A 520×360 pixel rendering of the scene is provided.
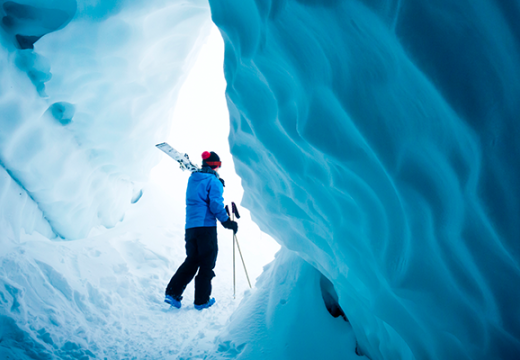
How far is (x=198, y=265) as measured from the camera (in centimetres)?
313

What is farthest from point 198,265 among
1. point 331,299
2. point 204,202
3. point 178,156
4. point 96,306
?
point 178,156

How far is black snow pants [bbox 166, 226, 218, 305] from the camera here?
2998mm

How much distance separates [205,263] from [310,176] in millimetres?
2041

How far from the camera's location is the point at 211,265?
3092mm

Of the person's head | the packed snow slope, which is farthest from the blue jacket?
the packed snow slope

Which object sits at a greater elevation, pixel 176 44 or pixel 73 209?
pixel 176 44

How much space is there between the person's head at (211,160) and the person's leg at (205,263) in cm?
82

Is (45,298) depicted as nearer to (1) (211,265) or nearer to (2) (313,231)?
(1) (211,265)

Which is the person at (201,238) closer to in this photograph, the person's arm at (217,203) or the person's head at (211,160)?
the person's arm at (217,203)

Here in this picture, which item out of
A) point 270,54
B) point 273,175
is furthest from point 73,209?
point 270,54

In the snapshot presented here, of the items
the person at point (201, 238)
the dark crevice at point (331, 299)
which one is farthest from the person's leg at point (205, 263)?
Result: the dark crevice at point (331, 299)

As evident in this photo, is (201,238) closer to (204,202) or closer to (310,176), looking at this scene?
(204,202)

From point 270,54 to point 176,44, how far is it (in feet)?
11.9

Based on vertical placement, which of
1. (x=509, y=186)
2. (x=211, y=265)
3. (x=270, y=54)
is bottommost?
(x=211, y=265)
